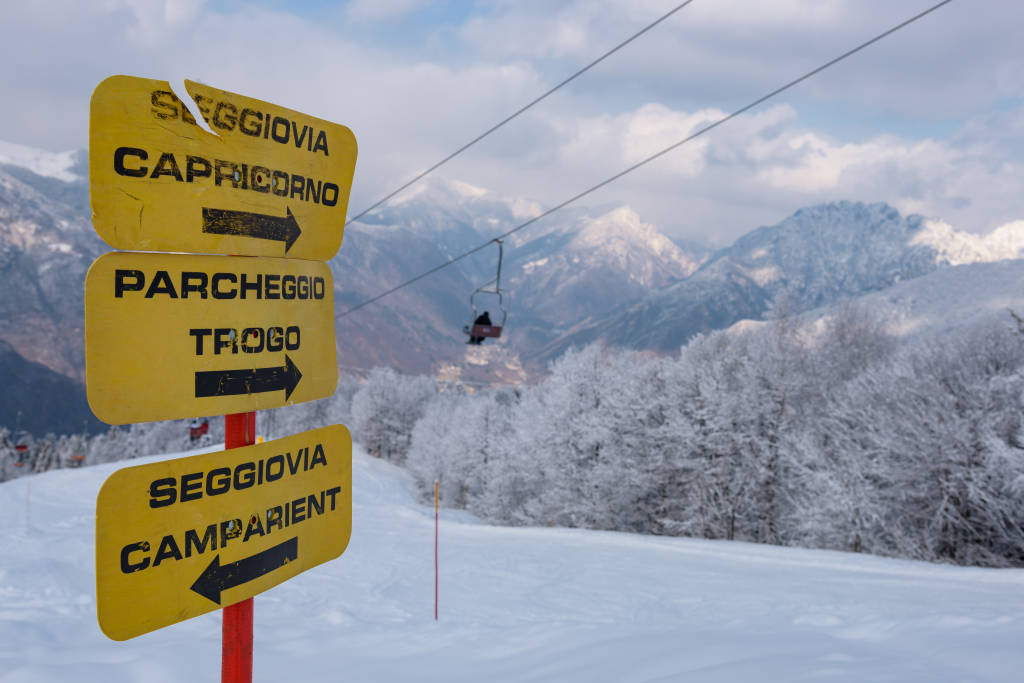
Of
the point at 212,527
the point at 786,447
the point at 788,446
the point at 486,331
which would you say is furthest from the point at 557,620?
the point at 788,446

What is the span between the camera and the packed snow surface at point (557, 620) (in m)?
3.93

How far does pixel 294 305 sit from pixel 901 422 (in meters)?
22.5

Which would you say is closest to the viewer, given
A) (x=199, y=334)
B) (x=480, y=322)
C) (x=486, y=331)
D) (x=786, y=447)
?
(x=199, y=334)

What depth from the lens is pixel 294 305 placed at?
2.12 meters

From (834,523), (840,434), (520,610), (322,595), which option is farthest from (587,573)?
(840,434)

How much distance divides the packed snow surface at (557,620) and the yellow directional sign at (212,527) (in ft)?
8.26

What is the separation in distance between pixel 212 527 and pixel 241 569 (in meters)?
0.20

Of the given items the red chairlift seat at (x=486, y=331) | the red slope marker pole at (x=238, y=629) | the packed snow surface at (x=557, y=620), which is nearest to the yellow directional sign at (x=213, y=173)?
the red slope marker pole at (x=238, y=629)

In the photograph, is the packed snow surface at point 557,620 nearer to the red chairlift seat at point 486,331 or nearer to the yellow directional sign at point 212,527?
the yellow directional sign at point 212,527

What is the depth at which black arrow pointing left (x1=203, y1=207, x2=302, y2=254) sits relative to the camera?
1.88 meters

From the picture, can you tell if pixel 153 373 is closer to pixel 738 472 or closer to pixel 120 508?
pixel 120 508

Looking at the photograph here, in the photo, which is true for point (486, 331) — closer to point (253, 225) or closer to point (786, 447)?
point (253, 225)

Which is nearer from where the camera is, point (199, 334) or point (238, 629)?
point (199, 334)

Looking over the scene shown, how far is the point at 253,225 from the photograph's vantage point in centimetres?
200
